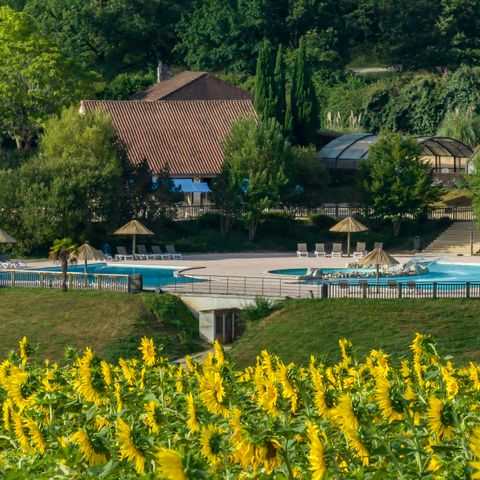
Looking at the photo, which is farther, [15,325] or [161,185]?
[161,185]

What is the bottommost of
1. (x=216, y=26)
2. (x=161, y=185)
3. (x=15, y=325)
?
(x=15, y=325)

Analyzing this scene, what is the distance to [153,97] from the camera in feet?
293

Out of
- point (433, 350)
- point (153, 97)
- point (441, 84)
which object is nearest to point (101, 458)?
point (433, 350)

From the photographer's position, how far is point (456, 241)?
66.8 m

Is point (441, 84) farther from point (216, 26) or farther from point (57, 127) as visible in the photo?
point (57, 127)

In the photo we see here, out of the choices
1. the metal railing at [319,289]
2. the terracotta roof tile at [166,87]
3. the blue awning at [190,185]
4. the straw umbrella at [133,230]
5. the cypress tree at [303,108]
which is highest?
the terracotta roof tile at [166,87]

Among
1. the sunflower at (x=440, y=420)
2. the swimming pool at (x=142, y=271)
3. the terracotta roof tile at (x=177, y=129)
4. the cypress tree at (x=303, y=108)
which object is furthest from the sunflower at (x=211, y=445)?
the cypress tree at (x=303, y=108)

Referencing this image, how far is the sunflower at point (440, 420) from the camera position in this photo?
739 inches

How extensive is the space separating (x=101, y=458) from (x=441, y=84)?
3056 inches

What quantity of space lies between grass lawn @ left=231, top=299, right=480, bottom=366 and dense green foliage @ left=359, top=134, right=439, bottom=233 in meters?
16.5

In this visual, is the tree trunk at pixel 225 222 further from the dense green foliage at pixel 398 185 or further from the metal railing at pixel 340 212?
the dense green foliage at pixel 398 185

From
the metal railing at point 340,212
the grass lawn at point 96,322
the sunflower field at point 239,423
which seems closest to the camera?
the sunflower field at point 239,423

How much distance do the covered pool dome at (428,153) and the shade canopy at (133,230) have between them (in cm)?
1844

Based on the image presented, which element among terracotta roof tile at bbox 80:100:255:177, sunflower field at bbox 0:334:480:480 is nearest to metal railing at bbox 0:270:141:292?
terracotta roof tile at bbox 80:100:255:177
